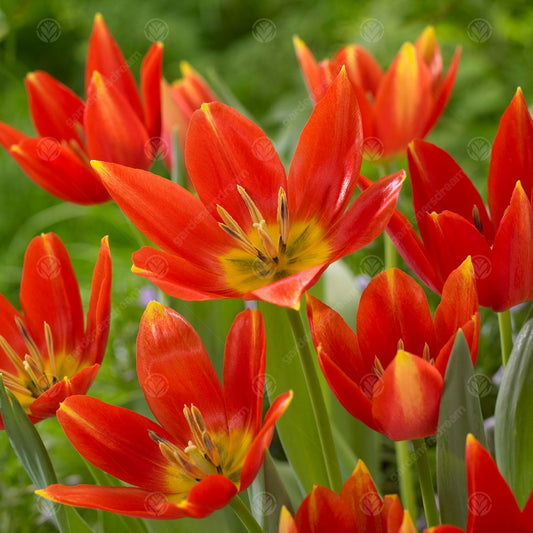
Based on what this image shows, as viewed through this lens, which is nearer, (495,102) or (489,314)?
(489,314)

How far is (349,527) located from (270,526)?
7 centimetres

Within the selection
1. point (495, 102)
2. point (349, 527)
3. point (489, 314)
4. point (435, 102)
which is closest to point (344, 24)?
point (495, 102)

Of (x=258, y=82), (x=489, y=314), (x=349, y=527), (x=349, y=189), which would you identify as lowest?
(x=489, y=314)

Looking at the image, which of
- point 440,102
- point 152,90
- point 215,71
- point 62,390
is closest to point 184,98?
point 152,90

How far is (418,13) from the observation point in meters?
1.42

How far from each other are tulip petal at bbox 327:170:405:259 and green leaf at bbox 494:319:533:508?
0.09 m

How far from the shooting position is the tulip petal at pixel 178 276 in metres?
0.29

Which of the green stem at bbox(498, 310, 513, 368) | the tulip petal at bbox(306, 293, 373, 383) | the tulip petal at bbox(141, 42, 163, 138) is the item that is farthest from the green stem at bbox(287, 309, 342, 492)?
the tulip petal at bbox(141, 42, 163, 138)

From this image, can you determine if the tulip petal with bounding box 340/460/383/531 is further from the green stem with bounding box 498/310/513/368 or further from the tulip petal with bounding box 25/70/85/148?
the tulip petal with bounding box 25/70/85/148

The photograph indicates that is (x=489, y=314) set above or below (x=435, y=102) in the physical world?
below

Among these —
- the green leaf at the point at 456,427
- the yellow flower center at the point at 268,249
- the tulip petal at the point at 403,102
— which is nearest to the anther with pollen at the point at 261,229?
the yellow flower center at the point at 268,249

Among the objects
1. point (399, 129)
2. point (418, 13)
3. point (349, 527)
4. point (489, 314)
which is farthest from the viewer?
point (418, 13)

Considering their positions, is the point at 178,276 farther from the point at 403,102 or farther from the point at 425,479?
the point at 403,102

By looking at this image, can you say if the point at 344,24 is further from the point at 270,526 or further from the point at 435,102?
the point at 270,526
